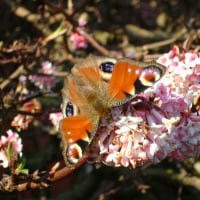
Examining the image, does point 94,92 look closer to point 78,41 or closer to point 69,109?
point 69,109

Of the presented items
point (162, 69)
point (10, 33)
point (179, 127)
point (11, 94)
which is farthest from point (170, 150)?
point (10, 33)

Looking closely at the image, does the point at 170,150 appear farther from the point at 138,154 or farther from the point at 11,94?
the point at 11,94

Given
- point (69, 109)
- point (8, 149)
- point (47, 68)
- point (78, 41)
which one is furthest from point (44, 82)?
point (69, 109)

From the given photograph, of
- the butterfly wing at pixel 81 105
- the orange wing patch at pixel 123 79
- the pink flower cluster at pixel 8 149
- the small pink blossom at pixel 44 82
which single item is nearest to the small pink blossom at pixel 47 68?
the small pink blossom at pixel 44 82

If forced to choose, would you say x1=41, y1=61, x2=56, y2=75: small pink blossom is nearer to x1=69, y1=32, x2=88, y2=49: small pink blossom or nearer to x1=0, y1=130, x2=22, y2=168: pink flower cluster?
x1=69, y1=32, x2=88, y2=49: small pink blossom

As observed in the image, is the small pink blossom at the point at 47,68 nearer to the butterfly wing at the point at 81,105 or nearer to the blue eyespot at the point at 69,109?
the butterfly wing at the point at 81,105

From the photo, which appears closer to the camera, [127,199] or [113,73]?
[113,73]
